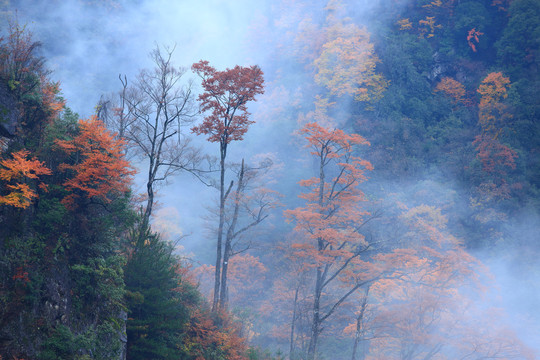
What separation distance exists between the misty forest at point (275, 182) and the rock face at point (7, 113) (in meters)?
0.05

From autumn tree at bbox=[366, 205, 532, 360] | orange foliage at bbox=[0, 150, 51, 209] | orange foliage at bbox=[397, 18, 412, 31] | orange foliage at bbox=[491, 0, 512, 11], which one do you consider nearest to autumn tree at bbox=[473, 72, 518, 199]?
orange foliage at bbox=[491, 0, 512, 11]

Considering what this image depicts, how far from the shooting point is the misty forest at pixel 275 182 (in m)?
9.43

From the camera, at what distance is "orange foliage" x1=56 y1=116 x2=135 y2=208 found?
30.7ft

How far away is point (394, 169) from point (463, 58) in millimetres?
18234

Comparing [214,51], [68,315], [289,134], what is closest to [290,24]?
[214,51]

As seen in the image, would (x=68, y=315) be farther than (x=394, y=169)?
No

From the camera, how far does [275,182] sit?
134 ft

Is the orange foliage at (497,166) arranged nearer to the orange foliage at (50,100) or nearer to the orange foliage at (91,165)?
the orange foliage at (91,165)

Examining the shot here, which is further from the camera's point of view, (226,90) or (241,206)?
(241,206)

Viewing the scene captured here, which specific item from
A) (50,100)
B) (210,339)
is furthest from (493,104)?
(50,100)

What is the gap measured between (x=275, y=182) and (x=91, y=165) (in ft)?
104

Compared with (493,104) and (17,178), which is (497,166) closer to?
(493,104)

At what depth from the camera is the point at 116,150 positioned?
401 inches

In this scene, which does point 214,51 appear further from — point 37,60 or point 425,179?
point 37,60
